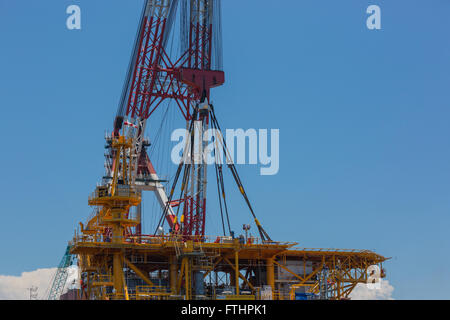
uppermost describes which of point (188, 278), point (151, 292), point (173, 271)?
point (173, 271)

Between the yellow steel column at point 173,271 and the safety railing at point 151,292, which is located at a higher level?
the yellow steel column at point 173,271

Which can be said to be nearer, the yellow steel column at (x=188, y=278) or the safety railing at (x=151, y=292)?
the safety railing at (x=151, y=292)

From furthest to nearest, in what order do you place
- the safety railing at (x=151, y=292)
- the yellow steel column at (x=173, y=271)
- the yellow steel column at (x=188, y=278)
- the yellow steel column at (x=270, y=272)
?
the yellow steel column at (x=270, y=272), the yellow steel column at (x=173, y=271), the yellow steel column at (x=188, y=278), the safety railing at (x=151, y=292)

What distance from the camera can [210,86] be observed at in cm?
9381

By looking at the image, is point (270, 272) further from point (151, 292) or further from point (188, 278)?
point (151, 292)

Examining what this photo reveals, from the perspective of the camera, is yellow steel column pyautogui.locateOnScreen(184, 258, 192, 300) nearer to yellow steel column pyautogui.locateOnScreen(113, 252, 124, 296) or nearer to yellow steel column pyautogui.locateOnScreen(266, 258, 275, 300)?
yellow steel column pyautogui.locateOnScreen(113, 252, 124, 296)

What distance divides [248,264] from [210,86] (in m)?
23.5

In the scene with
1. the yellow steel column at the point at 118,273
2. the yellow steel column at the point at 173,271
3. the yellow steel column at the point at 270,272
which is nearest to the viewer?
the yellow steel column at the point at 118,273

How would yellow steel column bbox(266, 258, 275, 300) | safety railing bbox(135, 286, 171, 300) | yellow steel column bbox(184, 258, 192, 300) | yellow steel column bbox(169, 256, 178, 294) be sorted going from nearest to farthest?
safety railing bbox(135, 286, 171, 300)
yellow steel column bbox(184, 258, 192, 300)
yellow steel column bbox(169, 256, 178, 294)
yellow steel column bbox(266, 258, 275, 300)

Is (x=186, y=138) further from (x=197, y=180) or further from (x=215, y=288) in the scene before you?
(x=215, y=288)

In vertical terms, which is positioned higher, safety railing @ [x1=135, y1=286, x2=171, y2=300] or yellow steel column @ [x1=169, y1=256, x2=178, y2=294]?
yellow steel column @ [x1=169, y1=256, x2=178, y2=294]

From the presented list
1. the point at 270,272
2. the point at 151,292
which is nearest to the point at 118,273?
the point at 151,292

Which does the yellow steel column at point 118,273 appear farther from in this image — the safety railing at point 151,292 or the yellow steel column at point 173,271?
the yellow steel column at point 173,271
